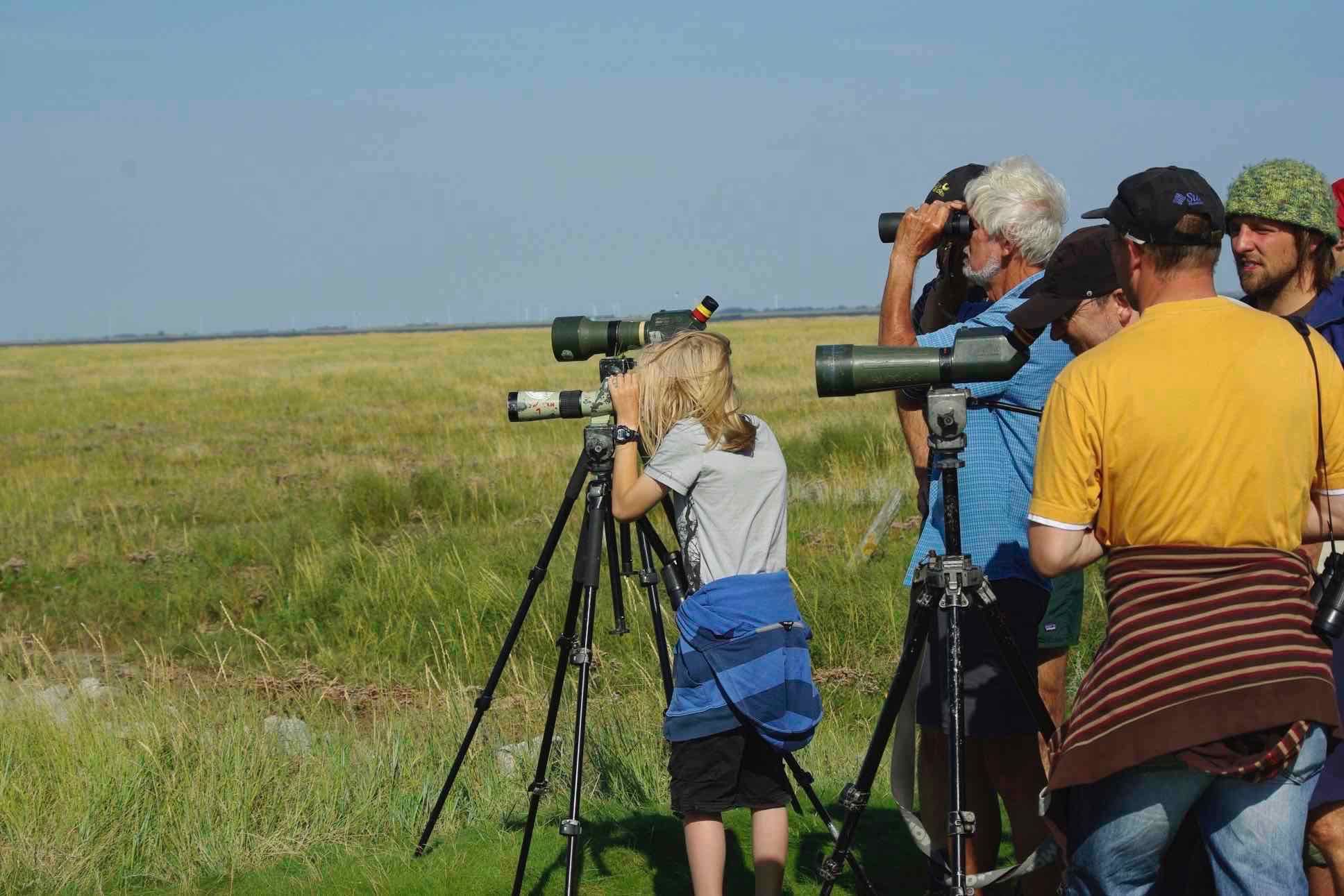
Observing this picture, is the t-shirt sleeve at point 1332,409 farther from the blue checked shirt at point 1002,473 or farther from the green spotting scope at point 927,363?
the blue checked shirt at point 1002,473

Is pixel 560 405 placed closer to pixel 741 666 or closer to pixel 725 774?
pixel 741 666

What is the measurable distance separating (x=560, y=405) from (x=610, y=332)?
398 millimetres

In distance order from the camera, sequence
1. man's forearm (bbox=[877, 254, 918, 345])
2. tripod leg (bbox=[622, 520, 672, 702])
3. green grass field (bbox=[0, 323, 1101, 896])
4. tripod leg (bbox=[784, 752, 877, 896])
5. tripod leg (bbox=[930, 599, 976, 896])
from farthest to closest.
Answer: green grass field (bbox=[0, 323, 1101, 896]), tripod leg (bbox=[622, 520, 672, 702]), tripod leg (bbox=[784, 752, 877, 896]), man's forearm (bbox=[877, 254, 918, 345]), tripod leg (bbox=[930, 599, 976, 896])

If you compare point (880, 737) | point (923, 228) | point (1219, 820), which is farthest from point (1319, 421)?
point (923, 228)

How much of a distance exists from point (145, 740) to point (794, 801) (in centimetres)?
263

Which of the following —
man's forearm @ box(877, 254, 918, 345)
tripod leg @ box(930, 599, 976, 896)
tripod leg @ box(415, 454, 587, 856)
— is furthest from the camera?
tripod leg @ box(415, 454, 587, 856)

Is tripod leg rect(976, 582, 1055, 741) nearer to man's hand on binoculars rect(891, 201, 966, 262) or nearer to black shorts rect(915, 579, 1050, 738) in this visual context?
black shorts rect(915, 579, 1050, 738)

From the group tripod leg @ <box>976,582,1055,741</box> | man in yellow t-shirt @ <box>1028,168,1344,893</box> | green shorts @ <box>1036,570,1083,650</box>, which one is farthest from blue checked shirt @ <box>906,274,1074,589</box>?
man in yellow t-shirt @ <box>1028,168,1344,893</box>

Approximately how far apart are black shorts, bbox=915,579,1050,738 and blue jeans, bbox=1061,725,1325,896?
0.92m

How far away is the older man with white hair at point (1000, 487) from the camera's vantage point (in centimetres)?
345

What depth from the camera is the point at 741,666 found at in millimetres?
3410

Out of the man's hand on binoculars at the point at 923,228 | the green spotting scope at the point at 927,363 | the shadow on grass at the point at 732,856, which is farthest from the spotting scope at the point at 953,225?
the shadow on grass at the point at 732,856

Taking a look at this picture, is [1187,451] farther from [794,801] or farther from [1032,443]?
[794,801]

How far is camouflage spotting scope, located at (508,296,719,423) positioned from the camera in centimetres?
382
